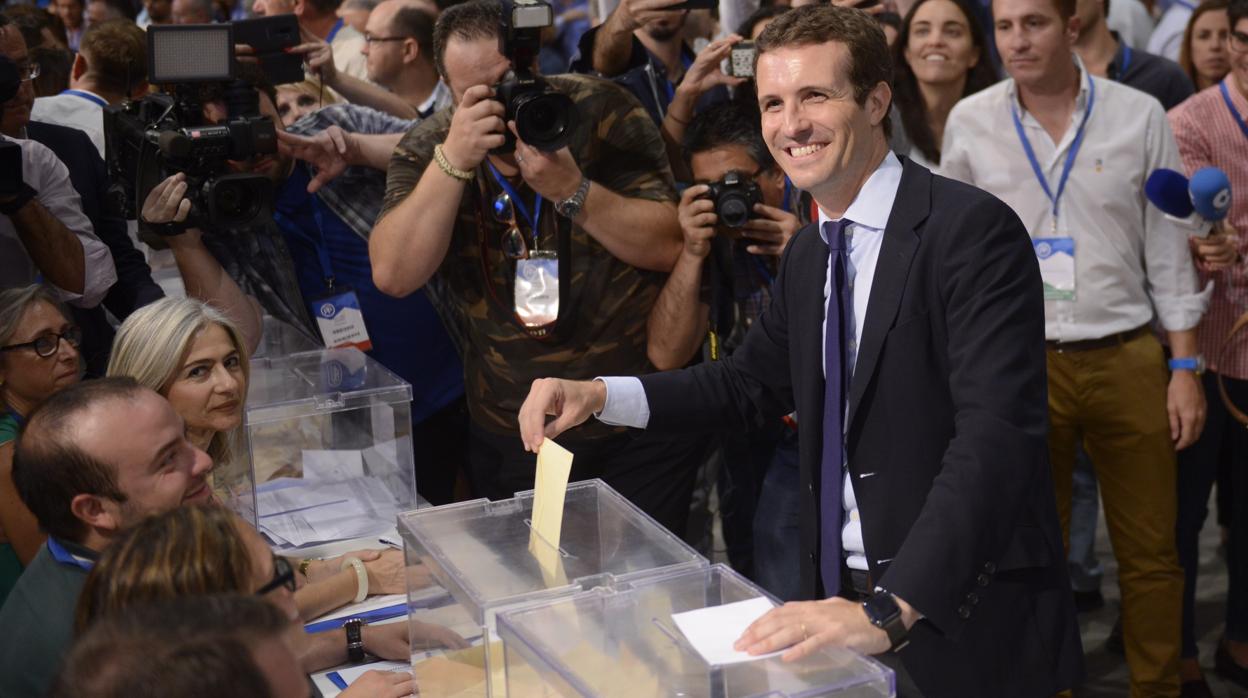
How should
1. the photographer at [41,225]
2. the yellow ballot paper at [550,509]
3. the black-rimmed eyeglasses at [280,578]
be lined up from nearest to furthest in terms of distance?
the black-rimmed eyeglasses at [280,578]
the yellow ballot paper at [550,509]
the photographer at [41,225]

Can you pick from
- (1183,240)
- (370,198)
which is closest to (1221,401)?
(1183,240)

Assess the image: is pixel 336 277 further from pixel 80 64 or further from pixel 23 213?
pixel 80 64

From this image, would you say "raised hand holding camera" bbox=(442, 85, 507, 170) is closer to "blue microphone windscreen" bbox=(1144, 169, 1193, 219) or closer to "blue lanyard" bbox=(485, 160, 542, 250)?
"blue lanyard" bbox=(485, 160, 542, 250)

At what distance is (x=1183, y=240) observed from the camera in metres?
3.64

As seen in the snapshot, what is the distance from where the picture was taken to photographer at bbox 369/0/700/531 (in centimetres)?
324

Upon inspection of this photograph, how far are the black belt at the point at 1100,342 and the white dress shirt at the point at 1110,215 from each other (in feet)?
0.06

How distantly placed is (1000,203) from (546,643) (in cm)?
102

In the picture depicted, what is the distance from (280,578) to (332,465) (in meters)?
1.46

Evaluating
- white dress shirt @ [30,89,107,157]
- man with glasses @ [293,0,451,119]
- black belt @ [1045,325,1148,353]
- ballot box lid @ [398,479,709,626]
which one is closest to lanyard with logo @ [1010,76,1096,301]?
black belt @ [1045,325,1148,353]

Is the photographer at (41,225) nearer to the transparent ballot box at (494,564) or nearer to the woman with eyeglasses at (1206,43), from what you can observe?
the transparent ballot box at (494,564)

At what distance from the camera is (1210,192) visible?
3.45 m

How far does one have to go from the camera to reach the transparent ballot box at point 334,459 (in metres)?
3.15

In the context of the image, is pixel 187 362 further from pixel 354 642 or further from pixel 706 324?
pixel 706 324

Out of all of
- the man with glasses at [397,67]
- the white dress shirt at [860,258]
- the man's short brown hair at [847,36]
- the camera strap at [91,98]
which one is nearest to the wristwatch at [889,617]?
the white dress shirt at [860,258]
